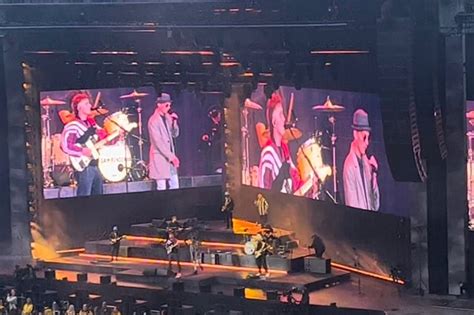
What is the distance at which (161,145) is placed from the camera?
1264 inches

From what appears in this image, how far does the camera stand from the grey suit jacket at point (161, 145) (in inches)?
1256

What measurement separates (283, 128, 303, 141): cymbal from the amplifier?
3.33 metres

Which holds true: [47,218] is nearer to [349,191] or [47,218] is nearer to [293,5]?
[349,191]

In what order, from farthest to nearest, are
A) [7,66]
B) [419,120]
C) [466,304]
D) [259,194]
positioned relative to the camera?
[259,194], [7,66], [466,304], [419,120]

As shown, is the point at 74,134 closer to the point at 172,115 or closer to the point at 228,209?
the point at 172,115

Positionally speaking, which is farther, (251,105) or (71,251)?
(251,105)

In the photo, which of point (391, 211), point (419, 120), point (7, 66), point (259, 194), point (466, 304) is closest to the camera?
point (419, 120)

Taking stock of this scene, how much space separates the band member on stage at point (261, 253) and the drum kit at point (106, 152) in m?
5.73

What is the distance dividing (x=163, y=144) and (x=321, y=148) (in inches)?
218

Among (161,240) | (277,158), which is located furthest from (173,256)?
(277,158)

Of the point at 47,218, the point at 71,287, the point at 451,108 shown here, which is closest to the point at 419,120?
the point at 451,108

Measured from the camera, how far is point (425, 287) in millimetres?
24125

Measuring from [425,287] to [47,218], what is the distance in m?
10.9

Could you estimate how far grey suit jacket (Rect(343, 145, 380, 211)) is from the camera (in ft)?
86.8
